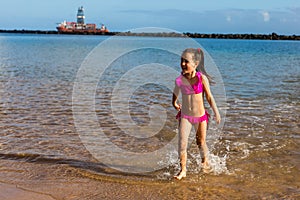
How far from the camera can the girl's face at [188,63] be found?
4.92 m

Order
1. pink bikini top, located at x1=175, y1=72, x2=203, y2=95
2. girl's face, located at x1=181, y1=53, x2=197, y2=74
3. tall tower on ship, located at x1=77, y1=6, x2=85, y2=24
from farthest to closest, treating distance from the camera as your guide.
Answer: tall tower on ship, located at x1=77, y1=6, x2=85, y2=24, pink bikini top, located at x1=175, y1=72, x2=203, y2=95, girl's face, located at x1=181, y1=53, x2=197, y2=74

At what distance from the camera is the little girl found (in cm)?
502

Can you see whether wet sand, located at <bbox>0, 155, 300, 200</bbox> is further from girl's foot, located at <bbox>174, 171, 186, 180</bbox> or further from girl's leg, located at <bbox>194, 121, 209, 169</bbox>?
girl's leg, located at <bbox>194, 121, 209, 169</bbox>

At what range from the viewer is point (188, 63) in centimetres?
493

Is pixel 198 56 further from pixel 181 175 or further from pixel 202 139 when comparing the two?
pixel 181 175

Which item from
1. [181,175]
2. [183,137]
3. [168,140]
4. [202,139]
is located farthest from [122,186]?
[168,140]

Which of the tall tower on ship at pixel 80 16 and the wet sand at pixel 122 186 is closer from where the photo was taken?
the wet sand at pixel 122 186

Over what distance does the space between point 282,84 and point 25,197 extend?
45.8ft

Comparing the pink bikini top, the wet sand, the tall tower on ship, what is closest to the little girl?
the pink bikini top

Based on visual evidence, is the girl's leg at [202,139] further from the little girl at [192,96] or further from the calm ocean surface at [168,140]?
the calm ocean surface at [168,140]

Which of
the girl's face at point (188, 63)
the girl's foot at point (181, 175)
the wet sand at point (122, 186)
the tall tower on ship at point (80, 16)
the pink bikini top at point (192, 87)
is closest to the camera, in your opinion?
the wet sand at point (122, 186)

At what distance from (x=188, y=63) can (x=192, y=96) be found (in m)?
0.51

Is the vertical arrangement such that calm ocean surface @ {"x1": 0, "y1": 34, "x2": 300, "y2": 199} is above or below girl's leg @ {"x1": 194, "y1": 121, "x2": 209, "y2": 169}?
below

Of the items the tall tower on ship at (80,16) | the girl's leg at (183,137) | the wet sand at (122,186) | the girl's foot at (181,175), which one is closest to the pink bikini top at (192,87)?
the girl's leg at (183,137)
